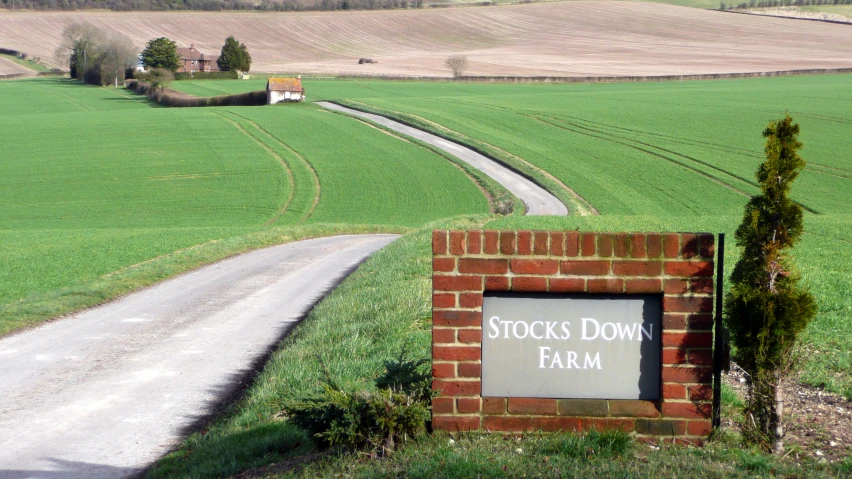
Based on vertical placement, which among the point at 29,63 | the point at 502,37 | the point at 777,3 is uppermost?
the point at 777,3

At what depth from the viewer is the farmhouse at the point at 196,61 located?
11031 centimetres

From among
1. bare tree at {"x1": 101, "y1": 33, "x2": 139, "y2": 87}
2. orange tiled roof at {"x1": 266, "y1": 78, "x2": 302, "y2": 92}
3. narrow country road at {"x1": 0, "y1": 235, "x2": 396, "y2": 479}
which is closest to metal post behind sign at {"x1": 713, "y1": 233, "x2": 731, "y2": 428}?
narrow country road at {"x1": 0, "y1": 235, "x2": 396, "y2": 479}

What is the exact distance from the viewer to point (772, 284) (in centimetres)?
483

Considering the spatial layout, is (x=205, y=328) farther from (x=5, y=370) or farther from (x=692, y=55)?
(x=692, y=55)

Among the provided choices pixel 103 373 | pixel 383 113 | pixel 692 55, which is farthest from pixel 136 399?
pixel 692 55

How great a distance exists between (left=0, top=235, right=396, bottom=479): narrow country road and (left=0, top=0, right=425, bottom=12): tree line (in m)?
140

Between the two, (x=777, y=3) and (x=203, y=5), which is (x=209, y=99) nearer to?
(x=203, y=5)

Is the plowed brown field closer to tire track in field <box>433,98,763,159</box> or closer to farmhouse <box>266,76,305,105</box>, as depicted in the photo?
farmhouse <box>266,76,305,105</box>

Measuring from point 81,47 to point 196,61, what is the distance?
15.0m

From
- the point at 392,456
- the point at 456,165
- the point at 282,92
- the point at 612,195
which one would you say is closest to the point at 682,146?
the point at 612,195

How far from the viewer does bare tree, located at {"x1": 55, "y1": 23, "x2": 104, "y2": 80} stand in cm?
10488

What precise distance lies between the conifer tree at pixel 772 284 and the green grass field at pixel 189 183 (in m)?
17.9

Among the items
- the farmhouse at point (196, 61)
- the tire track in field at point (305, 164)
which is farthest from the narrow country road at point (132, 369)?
the farmhouse at point (196, 61)

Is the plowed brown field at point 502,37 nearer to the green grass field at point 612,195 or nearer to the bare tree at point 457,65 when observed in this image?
the bare tree at point 457,65
